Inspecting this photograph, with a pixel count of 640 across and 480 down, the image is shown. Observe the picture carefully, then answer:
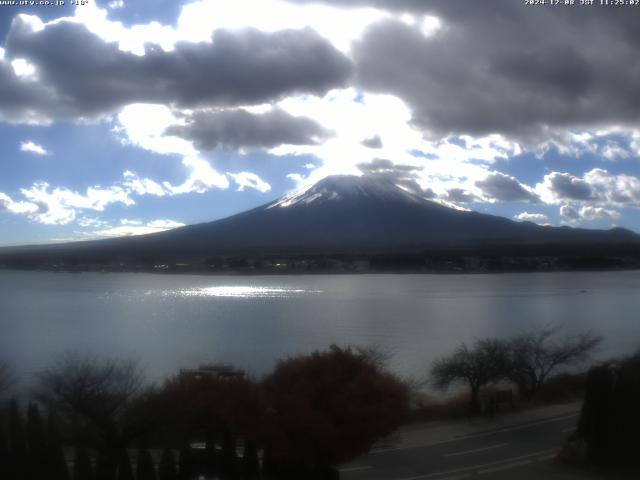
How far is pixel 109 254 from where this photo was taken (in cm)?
5434

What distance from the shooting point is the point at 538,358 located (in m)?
17.2

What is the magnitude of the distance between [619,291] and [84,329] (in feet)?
114

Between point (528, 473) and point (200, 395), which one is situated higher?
point (200, 395)

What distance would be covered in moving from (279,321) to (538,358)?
534 inches

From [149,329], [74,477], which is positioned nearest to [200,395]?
[74,477]

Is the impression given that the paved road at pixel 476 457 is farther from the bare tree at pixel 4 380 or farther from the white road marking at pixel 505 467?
the bare tree at pixel 4 380

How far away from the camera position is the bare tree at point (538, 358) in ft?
51.6

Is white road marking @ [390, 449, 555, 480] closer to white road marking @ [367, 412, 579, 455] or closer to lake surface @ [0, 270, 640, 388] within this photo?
white road marking @ [367, 412, 579, 455]

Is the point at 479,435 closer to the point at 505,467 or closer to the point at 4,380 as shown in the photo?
the point at 505,467

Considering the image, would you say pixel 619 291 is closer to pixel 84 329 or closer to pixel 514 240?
pixel 514 240

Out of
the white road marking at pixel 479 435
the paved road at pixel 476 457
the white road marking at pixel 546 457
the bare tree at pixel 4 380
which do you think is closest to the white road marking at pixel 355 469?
the paved road at pixel 476 457

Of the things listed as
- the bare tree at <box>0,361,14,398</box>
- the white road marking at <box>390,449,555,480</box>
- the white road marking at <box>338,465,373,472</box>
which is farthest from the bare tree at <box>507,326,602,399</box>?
the bare tree at <box>0,361,14,398</box>

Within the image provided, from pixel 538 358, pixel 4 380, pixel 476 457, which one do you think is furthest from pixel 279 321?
pixel 476 457

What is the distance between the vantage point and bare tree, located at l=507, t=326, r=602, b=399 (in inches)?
619
